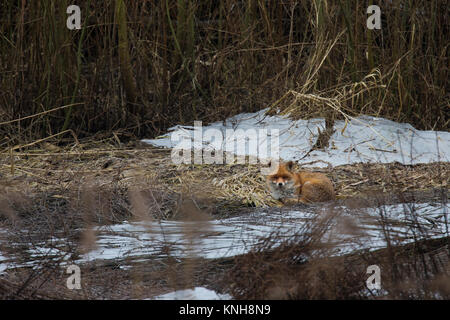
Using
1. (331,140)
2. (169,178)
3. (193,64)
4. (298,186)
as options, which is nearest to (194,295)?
(298,186)

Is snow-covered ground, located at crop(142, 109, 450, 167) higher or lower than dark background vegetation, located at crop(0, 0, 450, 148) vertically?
lower

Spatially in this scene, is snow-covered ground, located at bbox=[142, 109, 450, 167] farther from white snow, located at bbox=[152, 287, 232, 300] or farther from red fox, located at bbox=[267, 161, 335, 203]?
white snow, located at bbox=[152, 287, 232, 300]

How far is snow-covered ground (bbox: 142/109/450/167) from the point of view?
21.1 feet

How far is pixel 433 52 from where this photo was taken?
8.23 meters

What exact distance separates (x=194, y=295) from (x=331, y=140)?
12.4 feet

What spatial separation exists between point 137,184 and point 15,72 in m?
2.86

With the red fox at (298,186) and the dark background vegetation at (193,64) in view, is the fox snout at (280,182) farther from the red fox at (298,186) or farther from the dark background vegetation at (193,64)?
the dark background vegetation at (193,64)

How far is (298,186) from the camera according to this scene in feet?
17.3

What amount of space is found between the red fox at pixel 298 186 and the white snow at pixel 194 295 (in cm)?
187

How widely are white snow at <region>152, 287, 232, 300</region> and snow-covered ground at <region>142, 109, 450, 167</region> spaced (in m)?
3.18

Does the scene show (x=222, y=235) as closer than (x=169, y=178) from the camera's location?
Yes

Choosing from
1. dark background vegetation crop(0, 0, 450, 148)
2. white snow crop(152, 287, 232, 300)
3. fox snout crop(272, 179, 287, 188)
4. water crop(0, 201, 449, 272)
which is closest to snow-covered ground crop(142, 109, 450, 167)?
dark background vegetation crop(0, 0, 450, 148)

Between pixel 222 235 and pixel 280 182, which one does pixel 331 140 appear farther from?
pixel 222 235
